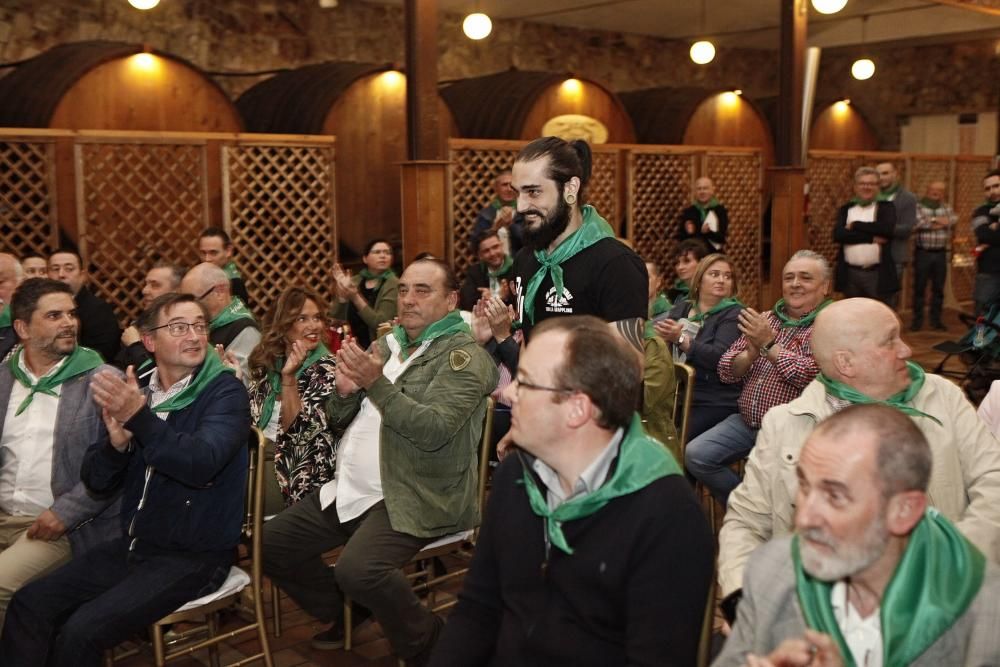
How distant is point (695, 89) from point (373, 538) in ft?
27.2

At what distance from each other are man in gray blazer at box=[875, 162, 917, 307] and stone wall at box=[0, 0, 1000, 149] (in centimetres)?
392

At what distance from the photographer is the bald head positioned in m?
4.59

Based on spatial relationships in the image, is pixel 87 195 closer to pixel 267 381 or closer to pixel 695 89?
pixel 267 381

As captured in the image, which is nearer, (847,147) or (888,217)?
(888,217)

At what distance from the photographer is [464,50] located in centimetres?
1059

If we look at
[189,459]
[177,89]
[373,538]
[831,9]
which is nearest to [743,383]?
[373,538]

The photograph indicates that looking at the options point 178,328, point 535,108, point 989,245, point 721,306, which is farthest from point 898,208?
point 178,328

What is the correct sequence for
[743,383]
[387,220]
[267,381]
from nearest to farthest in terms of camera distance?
[267,381], [743,383], [387,220]

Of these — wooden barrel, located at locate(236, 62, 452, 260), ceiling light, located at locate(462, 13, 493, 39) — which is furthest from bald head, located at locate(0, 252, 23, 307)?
ceiling light, located at locate(462, 13, 493, 39)

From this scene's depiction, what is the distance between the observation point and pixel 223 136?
6.80m

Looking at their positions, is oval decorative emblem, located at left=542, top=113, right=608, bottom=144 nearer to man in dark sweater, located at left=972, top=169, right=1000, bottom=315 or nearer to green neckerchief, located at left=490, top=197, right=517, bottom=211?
green neckerchief, located at left=490, top=197, right=517, bottom=211

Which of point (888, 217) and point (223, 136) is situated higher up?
point (223, 136)

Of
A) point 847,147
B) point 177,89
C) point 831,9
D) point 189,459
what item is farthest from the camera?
point 847,147

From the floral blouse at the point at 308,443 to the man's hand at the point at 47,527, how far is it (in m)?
0.73
